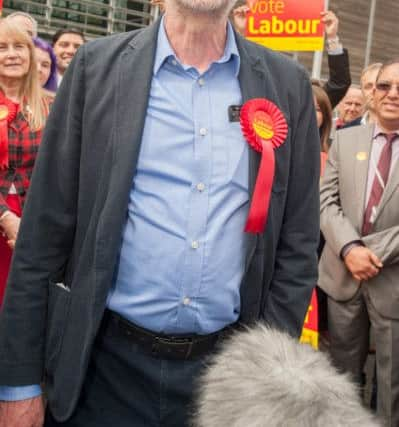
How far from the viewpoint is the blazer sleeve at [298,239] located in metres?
1.88

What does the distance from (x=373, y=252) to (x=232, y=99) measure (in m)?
→ 1.83

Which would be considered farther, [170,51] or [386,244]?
[386,244]

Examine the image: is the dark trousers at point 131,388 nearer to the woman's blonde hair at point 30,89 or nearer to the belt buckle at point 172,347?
the belt buckle at point 172,347

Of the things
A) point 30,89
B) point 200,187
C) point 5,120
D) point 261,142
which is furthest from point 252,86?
point 30,89

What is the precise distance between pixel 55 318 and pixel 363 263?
2002 millimetres

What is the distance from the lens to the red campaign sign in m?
5.54


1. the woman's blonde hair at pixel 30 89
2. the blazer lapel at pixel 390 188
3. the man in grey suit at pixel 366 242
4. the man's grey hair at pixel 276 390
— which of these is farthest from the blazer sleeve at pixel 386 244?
the man's grey hair at pixel 276 390

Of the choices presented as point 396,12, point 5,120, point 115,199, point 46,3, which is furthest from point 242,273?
point 396,12

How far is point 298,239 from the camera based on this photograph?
1.89 meters

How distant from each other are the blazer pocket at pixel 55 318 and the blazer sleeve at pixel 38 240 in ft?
0.09

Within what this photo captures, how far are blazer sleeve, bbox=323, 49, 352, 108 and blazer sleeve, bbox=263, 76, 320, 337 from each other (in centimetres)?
288

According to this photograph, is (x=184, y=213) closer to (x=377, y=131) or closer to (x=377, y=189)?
(x=377, y=189)

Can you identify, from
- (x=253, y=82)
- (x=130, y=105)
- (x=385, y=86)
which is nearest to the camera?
(x=130, y=105)

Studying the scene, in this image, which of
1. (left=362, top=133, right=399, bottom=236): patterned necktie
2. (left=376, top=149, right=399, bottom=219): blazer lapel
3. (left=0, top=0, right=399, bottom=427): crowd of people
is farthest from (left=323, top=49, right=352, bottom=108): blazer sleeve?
(left=0, top=0, right=399, bottom=427): crowd of people
